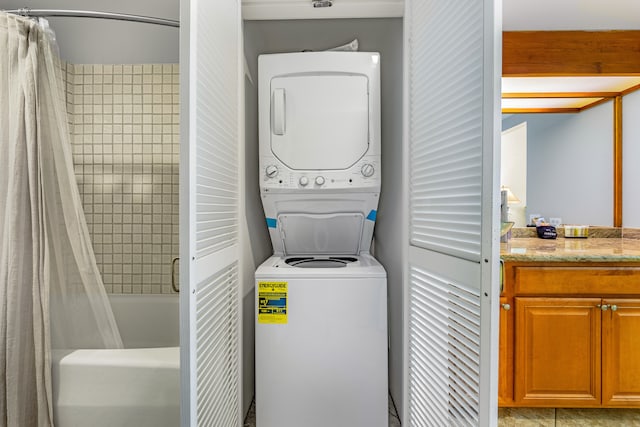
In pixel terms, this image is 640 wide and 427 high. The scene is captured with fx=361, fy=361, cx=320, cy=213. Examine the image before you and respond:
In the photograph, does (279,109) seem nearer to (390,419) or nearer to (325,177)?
(325,177)

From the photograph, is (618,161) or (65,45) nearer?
(65,45)

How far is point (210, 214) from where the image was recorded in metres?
1.25

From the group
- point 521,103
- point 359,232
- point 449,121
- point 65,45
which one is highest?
point 65,45

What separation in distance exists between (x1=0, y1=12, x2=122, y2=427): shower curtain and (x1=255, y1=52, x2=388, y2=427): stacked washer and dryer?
80cm

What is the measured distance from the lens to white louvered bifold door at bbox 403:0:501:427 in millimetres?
939

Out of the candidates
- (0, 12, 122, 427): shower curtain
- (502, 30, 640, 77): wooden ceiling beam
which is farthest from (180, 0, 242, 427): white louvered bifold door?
(502, 30, 640, 77): wooden ceiling beam

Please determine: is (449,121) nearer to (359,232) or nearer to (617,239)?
(359,232)

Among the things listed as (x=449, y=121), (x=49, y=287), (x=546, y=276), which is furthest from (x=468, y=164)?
(x=49, y=287)

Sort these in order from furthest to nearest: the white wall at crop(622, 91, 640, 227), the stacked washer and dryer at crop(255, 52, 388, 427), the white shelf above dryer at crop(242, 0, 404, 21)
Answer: the white wall at crop(622, 91, 640, 227)
the white shelf above dryer at crop(242, 0, 404, 21)
the stacked washer and dryer at crop(255, 52, 388, 427)

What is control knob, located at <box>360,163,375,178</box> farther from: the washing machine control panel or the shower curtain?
the shower curtain

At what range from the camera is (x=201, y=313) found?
113 centimetres

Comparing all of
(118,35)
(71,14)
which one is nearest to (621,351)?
(71,14)

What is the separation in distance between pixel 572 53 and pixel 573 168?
0.76 m

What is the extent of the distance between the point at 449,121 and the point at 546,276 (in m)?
1.25
